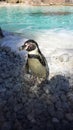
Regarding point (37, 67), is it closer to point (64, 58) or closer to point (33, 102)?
point (33, 102)

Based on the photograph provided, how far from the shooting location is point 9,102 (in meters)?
3.88

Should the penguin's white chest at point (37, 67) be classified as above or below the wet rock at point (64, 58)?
above

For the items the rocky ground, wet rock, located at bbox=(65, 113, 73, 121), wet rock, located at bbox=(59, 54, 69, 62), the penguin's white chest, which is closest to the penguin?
the penguin's white chest

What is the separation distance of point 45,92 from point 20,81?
18.8 inches

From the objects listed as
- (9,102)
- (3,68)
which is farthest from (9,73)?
(9,102)

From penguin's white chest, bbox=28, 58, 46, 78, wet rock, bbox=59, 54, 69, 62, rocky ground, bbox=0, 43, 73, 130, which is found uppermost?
penguin's white chest, bbox=28, 58, 46, 78

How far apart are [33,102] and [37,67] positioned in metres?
0.69

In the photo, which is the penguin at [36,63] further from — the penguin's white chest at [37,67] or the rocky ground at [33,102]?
the rocky ground at [33,102]

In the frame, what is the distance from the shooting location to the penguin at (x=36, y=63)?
4473mm

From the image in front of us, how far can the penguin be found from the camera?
14.7 feet

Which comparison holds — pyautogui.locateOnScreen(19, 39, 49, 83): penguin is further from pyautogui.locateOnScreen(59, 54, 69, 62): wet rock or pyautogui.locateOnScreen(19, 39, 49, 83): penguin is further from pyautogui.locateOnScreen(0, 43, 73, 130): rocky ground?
pyautogui.locateOnScreen(59, 54, 69, 62): wet rock

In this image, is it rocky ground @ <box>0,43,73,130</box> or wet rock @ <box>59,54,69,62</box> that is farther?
wet rock @ <box>59,54,69,62</box>

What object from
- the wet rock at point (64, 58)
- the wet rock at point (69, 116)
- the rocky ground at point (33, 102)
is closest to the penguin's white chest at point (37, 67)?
the rocky ground at point (33, 102)

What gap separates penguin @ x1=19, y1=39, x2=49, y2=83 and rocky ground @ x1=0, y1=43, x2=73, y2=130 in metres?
0.13
